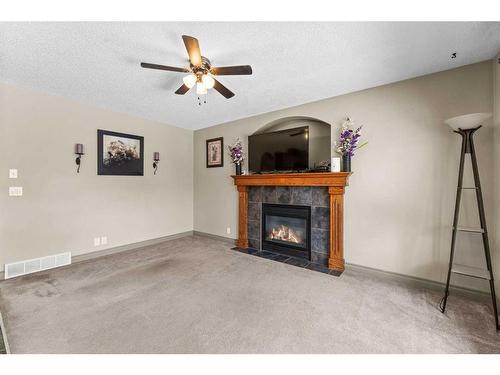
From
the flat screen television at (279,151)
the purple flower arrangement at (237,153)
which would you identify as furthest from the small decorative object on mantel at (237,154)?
the flat screen television at (279,151)

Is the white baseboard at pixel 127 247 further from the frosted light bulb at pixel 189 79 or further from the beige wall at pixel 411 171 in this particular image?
the beige wall at pixel 411 171

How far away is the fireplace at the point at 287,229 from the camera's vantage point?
3303 mm

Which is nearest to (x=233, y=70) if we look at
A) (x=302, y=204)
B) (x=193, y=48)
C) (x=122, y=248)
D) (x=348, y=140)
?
(x=193, y=48)

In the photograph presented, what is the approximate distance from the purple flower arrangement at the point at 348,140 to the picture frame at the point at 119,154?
3.54m

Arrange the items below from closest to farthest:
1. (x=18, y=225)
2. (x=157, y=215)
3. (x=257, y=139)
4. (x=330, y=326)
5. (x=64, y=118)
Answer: (x=330, y=326) < (x=18, y=225) < (x=64, y=118) < (x=257, y=139) < (x=157, y=215)

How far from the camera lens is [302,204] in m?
3.33

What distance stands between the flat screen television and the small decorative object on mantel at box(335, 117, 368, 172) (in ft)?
1.68

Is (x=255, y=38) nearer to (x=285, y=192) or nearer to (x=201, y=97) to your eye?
(x=201, y=97)

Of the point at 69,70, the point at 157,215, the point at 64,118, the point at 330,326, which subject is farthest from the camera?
the point at 157,215

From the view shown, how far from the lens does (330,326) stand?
67.9 inches

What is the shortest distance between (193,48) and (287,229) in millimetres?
2857

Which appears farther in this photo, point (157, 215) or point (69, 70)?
point (157, 215)

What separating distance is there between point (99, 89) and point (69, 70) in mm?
487
